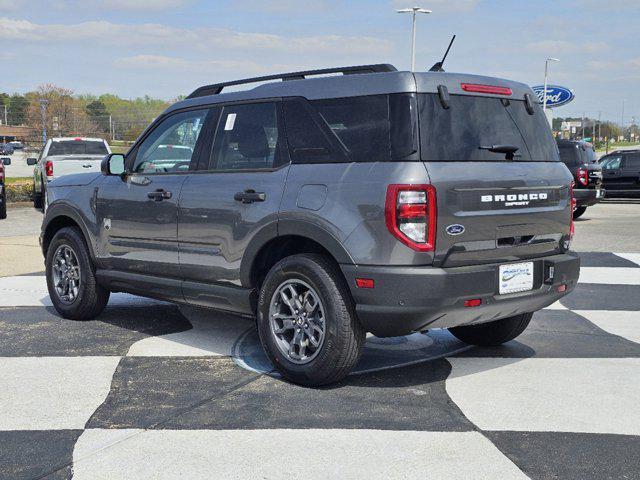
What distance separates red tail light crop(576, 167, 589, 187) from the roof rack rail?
47.0ft

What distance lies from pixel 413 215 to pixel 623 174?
74.1 feet

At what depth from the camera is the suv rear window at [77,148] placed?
19719 mm

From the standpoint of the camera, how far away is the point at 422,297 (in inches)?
177

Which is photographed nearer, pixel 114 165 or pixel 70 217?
pixel 114 165

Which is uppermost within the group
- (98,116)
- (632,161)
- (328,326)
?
(98,116)

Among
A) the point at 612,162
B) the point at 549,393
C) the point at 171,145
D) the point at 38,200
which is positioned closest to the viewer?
the point at 549,393

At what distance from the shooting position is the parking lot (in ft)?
12.2

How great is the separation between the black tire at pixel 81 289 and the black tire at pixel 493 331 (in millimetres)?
3021

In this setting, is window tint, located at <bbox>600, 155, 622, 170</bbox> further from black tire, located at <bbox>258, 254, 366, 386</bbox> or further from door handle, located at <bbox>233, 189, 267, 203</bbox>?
black tire, located at <bbox>258, 254, 366, 386</bbox>

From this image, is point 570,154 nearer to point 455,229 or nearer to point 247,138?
point 247,138

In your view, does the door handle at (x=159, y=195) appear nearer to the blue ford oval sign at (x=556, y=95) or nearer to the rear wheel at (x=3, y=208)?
the rear wheel at (x=3, y=208)

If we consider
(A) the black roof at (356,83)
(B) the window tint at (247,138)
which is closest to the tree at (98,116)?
(B) the window tint at (247,138)

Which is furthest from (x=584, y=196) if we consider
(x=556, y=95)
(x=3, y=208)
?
(x=556, y=95)

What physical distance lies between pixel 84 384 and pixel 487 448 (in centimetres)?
→ 255
